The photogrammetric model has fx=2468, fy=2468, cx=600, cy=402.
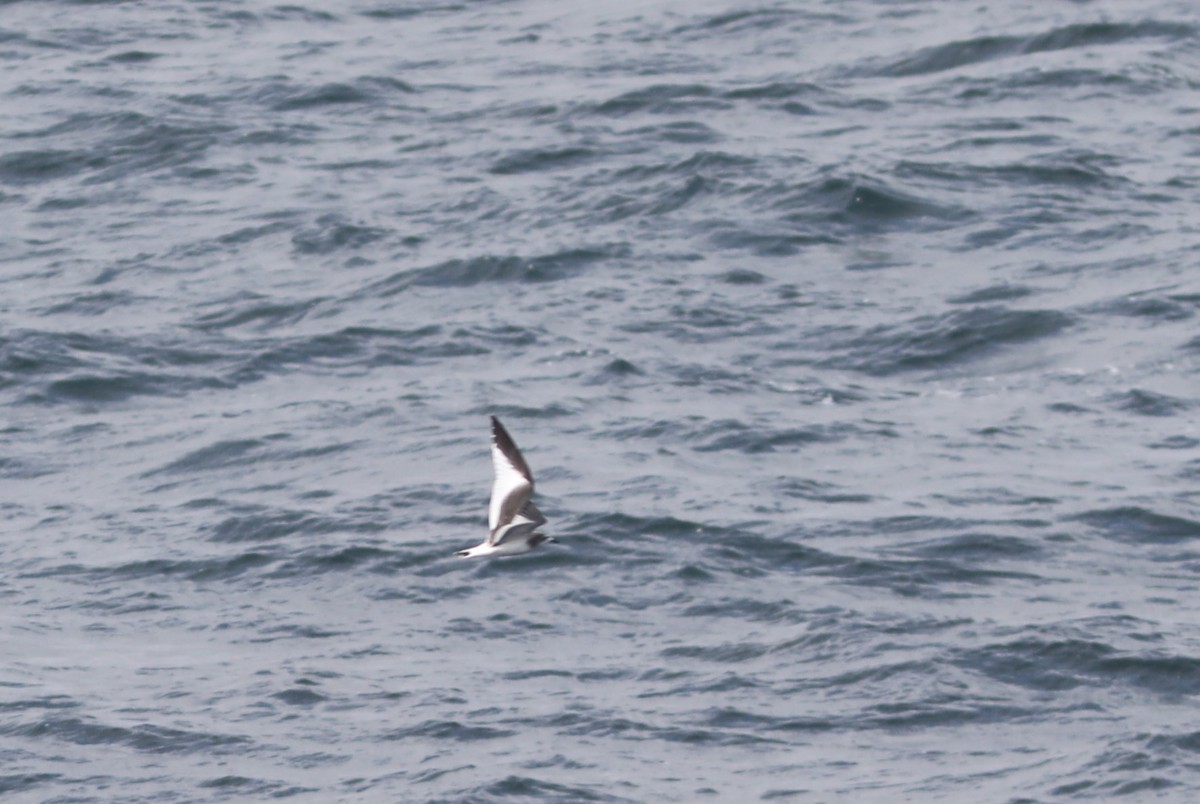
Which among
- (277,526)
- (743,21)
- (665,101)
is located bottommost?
(277,526)

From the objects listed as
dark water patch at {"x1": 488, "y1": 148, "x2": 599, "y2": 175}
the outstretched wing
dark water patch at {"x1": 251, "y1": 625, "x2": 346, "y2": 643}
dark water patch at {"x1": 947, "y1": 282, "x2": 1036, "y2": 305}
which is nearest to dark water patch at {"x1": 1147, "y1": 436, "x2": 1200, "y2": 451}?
dark water patch at {"x1": 947, "y1": 282, "x2": 1036, "y2": 305}

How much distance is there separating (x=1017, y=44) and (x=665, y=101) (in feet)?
25.7

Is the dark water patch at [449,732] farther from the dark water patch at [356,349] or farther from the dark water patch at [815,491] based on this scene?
the dark water patch at [356,349]

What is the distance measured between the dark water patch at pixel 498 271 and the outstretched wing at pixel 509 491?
17737 mm

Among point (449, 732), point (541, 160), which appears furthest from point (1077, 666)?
point (541, 160)

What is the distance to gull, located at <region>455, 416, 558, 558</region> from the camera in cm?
2300

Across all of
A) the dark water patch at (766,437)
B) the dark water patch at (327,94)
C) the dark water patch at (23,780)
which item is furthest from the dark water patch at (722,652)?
the dark water patch at (327,94)

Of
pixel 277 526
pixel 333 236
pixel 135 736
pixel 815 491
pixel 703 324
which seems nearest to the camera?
pixel 135 736

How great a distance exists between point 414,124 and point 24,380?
12.4 metres

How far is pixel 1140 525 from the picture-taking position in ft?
110

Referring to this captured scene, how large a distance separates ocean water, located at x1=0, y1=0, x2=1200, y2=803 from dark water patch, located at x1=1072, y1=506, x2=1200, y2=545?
3.4 inches

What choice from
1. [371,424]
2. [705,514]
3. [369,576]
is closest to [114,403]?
[371,424]

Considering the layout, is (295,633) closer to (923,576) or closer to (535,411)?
(535,411)

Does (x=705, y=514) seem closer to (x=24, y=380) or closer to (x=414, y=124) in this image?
(x=24, y=380)
